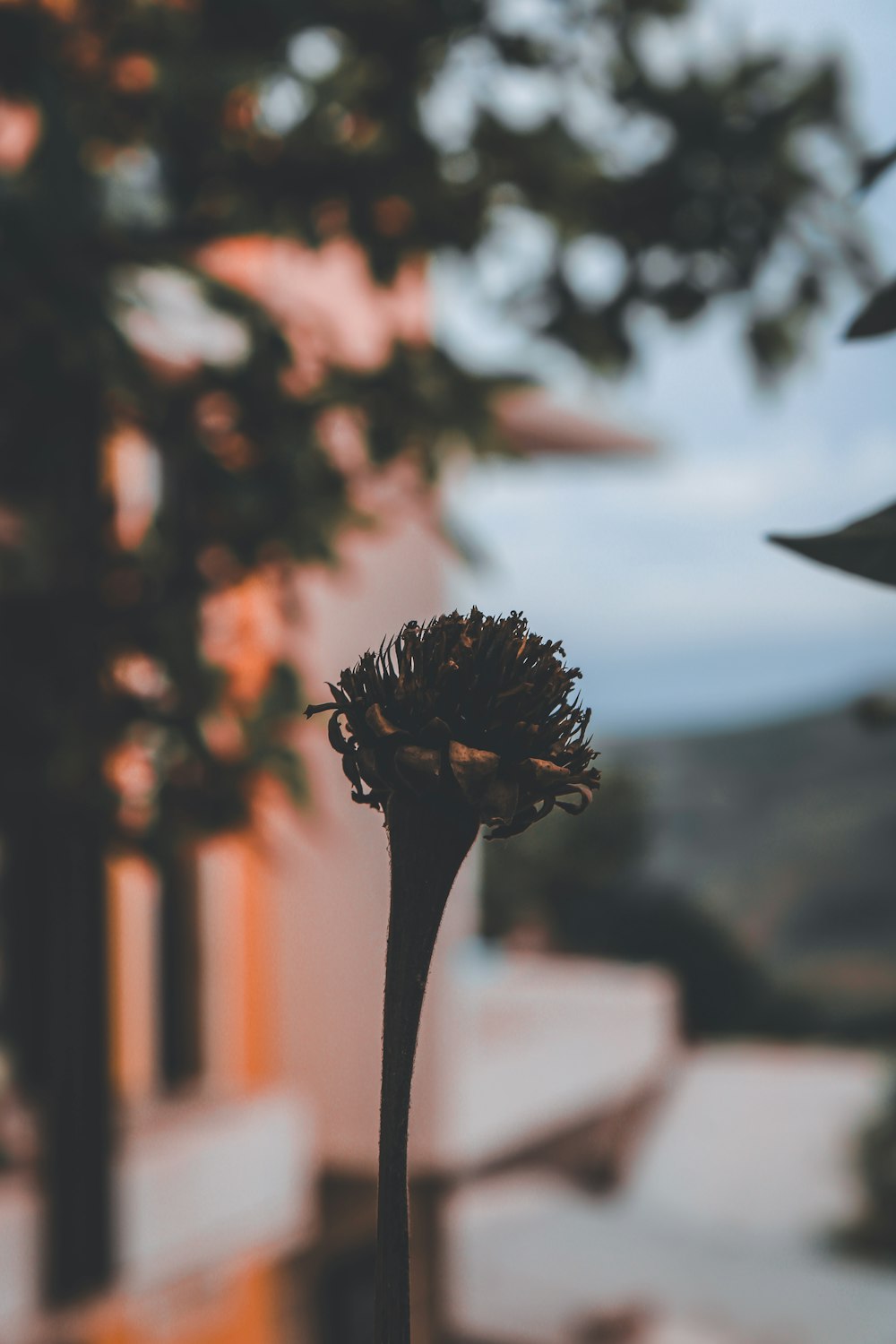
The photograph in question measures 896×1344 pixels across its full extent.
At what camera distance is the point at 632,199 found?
1.51 m

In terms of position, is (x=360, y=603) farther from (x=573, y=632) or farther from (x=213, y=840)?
(x=573, y=632)

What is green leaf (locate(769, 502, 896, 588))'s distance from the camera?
0.14 m

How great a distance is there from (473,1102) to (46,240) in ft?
13.9

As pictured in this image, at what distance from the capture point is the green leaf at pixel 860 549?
5.3 inches

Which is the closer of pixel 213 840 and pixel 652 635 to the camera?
pixel 213 840

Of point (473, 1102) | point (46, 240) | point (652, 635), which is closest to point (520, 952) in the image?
point (473, 1102)

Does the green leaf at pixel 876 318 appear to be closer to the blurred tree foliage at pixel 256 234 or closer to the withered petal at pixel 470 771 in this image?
the withered petal at pixel 470 771

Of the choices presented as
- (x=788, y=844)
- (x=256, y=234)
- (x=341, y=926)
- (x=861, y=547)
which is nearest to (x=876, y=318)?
(x=861, y=547)

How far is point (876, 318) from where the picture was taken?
17 cm

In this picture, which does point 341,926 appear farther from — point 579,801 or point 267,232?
point 579,801

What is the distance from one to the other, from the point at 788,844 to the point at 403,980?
693 centimetres

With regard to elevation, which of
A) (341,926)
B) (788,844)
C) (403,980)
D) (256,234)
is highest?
(788,844)

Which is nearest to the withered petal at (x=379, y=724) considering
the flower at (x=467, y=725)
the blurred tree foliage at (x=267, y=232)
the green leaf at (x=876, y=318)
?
the flower at (x=467, y=725)

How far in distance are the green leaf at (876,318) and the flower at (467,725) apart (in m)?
0.09
